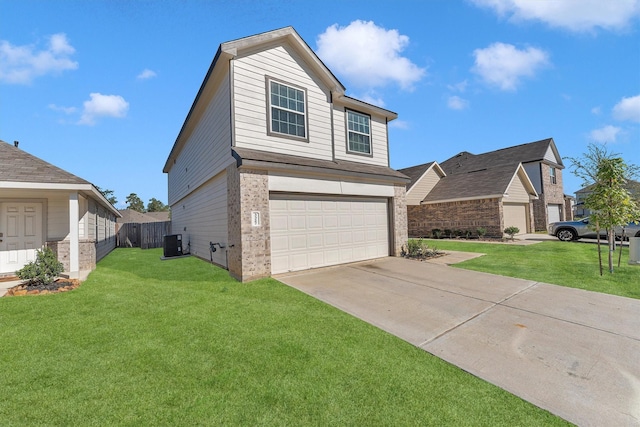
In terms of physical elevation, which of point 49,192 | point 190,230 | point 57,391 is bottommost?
point 57,391

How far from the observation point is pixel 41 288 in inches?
269

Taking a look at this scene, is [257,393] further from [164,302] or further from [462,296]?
[462,296]

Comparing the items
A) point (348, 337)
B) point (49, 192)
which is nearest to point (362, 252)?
point (348, 337)

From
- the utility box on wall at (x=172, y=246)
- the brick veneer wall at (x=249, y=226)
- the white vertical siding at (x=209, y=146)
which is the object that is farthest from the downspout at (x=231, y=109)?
the utility box on wall at (x=172, y=246)

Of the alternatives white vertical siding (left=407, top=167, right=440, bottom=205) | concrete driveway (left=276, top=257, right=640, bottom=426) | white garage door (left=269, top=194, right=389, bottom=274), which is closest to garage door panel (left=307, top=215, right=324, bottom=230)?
white garage door (left=269, top=194, right=389, bottom=274)

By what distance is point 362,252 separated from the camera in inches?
404

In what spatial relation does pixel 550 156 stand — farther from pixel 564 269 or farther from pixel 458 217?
pixel 564 269

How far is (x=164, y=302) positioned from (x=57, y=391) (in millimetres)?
2949

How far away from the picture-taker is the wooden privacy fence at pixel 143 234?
19.3m

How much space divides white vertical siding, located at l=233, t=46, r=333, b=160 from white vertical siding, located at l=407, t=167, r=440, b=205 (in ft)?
42.7

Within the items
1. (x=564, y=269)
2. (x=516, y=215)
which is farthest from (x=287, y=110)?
(x=516, y=215)

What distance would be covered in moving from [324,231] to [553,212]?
26.2m

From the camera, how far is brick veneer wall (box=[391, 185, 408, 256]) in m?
11.2

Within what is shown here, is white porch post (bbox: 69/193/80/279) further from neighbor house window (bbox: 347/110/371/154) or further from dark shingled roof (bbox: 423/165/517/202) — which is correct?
dark shingled roof (bbox: 423/165/517/202)
